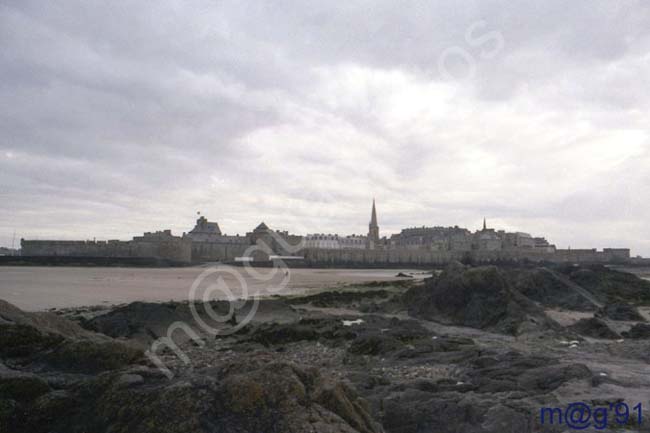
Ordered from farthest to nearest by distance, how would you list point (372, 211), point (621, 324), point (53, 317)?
point (372, 211)
point (621, 324)
point (53, 317)

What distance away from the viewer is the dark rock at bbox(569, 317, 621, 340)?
10948 millimetres

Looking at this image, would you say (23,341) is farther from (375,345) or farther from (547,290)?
(547,290)

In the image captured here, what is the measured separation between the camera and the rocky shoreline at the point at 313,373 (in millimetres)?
2979

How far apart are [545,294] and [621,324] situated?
19.9 ft

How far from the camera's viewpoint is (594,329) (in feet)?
37.3

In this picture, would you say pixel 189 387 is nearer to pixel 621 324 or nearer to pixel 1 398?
pixel 1 398

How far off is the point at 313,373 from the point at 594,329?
1055 centimetres

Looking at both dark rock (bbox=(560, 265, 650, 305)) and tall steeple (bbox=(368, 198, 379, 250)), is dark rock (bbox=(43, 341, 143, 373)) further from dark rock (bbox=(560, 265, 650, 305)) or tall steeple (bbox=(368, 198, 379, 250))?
tall steeple (bbox=(368, 198, 379, 250))

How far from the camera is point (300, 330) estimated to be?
10.9 meters

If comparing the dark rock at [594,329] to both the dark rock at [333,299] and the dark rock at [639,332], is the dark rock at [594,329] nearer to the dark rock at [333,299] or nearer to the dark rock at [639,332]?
the dark rock at [639,332]

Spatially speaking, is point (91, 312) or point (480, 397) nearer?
point (480, 397)

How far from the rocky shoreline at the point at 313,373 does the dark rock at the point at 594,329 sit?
0.04 m

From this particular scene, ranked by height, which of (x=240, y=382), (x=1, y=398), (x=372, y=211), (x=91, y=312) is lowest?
Result: (x=91, y=312)

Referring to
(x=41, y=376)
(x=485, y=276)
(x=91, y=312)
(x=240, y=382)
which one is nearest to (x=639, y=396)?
(x=240, y=382)
